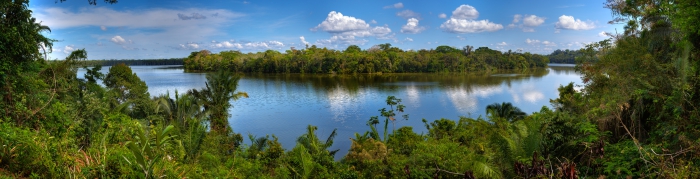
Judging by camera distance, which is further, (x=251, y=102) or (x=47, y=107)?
(x=251, y=102)

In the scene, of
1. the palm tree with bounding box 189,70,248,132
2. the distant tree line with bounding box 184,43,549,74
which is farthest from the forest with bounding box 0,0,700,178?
the distant tree line with bounding box 184,43,549,74

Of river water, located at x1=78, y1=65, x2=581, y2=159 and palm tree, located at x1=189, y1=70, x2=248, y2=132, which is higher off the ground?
palm tree, located at x1=189, y1=70, x2=248, y2=132

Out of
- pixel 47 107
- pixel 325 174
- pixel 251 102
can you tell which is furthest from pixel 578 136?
pixel 251 102

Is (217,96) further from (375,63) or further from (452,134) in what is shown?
(375,63)

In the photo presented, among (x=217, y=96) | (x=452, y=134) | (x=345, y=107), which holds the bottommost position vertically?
(x=345, y=107)

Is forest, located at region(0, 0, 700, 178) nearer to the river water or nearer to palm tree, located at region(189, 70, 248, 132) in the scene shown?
palm tree, located at region(189, 70, 248, 132)

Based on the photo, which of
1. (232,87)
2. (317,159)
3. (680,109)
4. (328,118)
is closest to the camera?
(680,109)

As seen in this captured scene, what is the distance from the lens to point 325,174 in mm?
8586

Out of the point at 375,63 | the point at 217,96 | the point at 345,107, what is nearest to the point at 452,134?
the point at 217,96

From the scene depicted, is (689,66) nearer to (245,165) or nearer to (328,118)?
(245,165)

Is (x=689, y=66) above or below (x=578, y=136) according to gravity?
above

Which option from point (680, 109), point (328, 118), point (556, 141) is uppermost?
point (680, 109)

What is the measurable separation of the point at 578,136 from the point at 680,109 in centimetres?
150

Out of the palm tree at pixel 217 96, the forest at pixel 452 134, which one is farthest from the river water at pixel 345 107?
the forest at pixel 452 134
